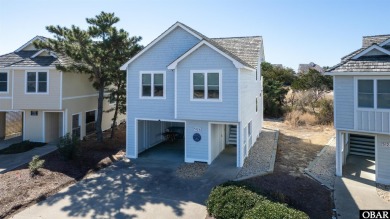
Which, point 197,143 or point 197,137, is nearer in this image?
point 197,137

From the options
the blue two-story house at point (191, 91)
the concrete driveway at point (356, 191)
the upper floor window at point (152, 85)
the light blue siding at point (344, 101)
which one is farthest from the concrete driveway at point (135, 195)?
the light blue siding at point (344, 101)

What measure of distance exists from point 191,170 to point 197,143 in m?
1.98

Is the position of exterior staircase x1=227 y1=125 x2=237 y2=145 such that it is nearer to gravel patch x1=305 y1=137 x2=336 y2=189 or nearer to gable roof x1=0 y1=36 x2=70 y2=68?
gravel patch x1=305 y1=137 x2=336 y2=189

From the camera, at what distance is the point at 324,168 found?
1523 centimetres

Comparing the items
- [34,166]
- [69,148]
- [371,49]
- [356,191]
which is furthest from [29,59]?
[356,191]

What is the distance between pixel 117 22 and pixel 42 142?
1086 centimetres

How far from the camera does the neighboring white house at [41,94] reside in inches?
800

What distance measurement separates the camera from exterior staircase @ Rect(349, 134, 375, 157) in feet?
57.0

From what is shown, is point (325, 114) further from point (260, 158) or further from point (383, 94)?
point (383, 94)

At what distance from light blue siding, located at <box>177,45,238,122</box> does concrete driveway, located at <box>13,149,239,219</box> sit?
3022 millimetres

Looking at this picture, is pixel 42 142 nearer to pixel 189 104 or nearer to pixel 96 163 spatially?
pixel 96 163

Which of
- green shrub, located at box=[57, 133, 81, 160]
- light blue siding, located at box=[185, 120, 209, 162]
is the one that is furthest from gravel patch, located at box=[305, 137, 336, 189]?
green shrub, located at box=[57, 133, 81, 160]

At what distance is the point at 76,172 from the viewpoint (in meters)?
14.7

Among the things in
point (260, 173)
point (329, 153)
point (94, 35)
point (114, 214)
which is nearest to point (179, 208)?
point (114, 214)
